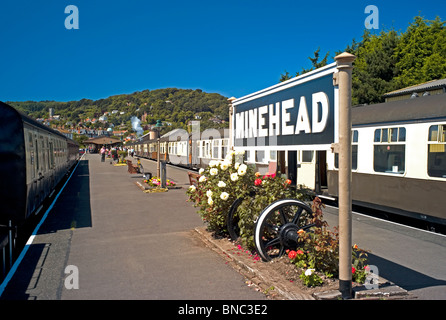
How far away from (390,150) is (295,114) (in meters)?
5.40

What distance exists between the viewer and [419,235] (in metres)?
8.18

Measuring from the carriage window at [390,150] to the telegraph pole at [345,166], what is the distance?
18.5 feet

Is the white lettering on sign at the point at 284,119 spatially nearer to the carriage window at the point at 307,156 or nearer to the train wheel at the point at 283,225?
the train wheel at the point at 283,225

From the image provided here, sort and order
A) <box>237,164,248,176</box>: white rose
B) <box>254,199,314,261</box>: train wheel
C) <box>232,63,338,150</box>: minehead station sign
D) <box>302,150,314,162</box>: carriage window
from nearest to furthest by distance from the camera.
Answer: <box>232,63,338,150</box>: minehead station sign
<box>254,199,314,261</box>: train wheel
<box>237,164,248,176</box>: white rose
<box>302,150,314,162</box>: carriage window

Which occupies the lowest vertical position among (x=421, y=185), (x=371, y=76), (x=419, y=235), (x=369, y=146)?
(x=419, y=235)

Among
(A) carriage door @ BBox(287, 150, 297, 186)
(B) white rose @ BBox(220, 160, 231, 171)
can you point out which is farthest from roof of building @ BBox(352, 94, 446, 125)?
(B) white rose @ BBox(220, 160, 231, 171)

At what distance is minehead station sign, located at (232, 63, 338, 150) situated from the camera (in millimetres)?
4766

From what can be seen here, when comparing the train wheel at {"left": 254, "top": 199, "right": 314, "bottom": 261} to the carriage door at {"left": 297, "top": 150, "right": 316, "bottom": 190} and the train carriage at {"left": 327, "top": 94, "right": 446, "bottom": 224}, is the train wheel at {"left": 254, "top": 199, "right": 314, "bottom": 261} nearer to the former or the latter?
the train carriage at {"left": 327, "top": 94, "right": 446, "bottom": 224}

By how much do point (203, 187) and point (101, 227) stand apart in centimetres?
303

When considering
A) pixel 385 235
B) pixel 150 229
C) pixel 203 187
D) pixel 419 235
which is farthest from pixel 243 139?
pixel 419 235

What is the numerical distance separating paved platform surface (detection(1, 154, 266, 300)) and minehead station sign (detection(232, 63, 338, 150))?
2.19 meters

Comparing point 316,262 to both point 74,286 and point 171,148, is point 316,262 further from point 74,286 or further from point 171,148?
point 171,148
